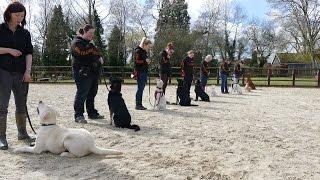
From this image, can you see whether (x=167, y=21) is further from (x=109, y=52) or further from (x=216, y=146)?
(x=216, y=146)

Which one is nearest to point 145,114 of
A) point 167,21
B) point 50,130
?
point 50,130

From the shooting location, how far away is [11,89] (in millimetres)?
5559

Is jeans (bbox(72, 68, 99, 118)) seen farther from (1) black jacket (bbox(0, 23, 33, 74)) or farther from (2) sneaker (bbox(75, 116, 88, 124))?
(1) black jacket (bbox(0, 23, 33, 74))

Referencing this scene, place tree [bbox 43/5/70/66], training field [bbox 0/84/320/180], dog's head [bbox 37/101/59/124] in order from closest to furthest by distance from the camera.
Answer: training field [bbox 0/84/320/180] < dog's head [bbox 37/101/59/124] < tree [bbox 43/5/70/66]

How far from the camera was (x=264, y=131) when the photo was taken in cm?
718

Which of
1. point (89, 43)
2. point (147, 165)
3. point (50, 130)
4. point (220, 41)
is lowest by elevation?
point (147, 165)

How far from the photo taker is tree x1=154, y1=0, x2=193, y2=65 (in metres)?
42.9

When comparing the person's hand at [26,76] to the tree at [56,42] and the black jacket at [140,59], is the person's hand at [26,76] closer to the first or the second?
the black jacket at [140,59]

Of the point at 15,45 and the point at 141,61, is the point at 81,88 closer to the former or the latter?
the point at 15,45

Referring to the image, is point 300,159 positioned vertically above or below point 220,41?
below

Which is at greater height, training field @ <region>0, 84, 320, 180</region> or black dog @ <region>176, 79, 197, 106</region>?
black dog @ <region>176, 79, 197, 106</region>

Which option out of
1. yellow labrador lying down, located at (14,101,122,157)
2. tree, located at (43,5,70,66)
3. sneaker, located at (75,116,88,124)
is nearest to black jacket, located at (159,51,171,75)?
sneaker, located at (75,116,88,124)

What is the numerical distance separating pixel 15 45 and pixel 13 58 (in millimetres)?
170

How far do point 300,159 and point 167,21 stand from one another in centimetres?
4591
